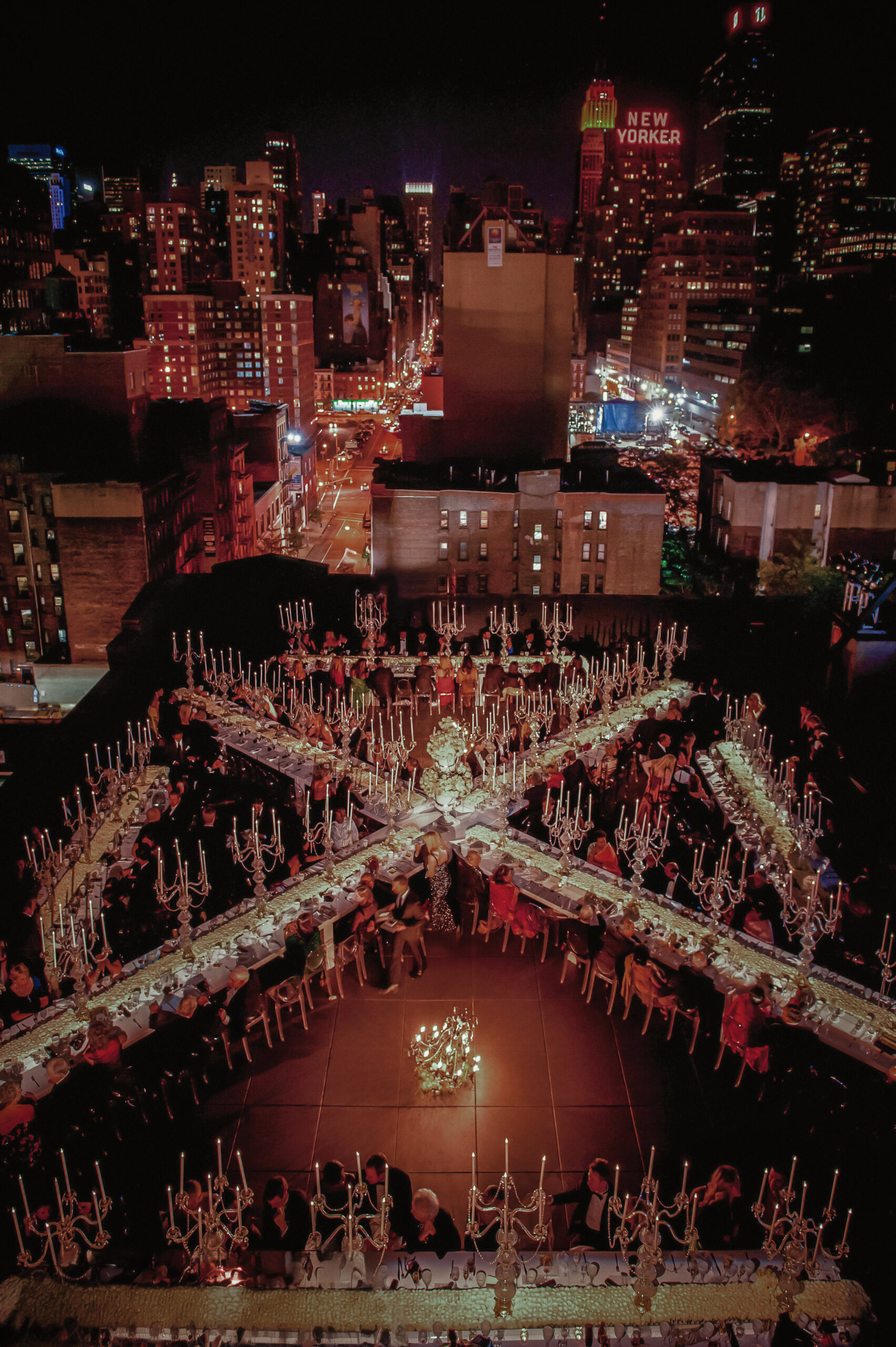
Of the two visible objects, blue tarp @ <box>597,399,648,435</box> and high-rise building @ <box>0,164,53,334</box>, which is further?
blue tarp @ <box>597,399,648,435</box>

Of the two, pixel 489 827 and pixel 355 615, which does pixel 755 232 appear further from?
pixel 489 827

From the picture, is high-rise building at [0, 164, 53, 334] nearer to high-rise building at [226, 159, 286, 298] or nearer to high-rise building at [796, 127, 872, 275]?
high-rise building at [226, 159, 286, 298]

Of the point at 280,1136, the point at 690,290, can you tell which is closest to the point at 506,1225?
the point at 280,1136

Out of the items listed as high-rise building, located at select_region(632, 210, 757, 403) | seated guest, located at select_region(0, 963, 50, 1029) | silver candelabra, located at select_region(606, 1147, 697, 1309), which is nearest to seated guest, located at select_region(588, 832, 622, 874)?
silver candelabra, located at select_region(606, 1147, 697, 1309)

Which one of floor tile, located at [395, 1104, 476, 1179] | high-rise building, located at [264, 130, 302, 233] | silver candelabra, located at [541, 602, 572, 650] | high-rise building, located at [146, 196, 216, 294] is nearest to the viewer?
floor tile, located at [395, 1104, 476, 1179]

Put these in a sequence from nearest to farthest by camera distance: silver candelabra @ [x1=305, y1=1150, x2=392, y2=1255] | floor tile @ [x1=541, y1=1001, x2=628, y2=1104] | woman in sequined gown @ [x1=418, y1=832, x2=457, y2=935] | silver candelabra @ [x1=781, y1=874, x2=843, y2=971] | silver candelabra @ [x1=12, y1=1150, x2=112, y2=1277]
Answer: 1. silver candelabra @ [x1=12, y1=1150, x2=112, y2=1277]
2. silver candelabra @ [x1=305, y1=1150, x2=392, y2=1255]
3. floor tile @ [x1=541, y1=1001, x2=628, y2=1104]
4. silver candelabra @ [x1=781, y1=874, x2=843, y2=971]
5. woman in sequined gown @ [x1=418, y1=832, x2=457, y2=935]

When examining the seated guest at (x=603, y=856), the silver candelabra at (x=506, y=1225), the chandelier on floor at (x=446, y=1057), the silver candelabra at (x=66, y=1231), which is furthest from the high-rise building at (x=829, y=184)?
the silver candelabra at (x=66, y=1231)
